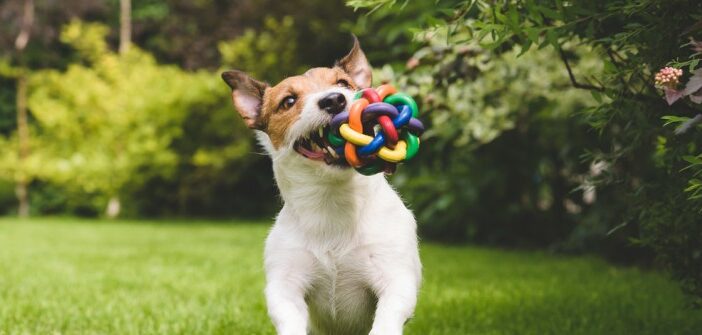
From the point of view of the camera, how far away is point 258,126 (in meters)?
3.69

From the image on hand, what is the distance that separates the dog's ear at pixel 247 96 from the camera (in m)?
3.66

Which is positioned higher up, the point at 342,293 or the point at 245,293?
the point at 342,293

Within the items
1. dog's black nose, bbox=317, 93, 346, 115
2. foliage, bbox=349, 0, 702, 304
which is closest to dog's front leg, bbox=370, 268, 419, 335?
dog's black nose, bbox=317, 93, 346, 115

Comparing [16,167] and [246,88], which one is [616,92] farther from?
[16,167]

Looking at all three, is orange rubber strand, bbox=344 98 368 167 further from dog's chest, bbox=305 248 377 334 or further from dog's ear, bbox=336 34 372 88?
dog's ear, bbox=336 34 372 88

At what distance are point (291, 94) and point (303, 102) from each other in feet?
0.48

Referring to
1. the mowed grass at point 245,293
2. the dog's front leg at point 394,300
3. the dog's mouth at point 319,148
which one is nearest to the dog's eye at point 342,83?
the dog's mouth at point 319,148

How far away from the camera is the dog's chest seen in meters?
3.21

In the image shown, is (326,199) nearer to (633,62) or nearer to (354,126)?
(354,126)

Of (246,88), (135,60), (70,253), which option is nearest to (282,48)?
(135,60)

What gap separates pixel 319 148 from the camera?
319cm

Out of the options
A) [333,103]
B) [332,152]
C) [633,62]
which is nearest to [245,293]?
[332,152]

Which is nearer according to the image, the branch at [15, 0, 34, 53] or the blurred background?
the blurred background

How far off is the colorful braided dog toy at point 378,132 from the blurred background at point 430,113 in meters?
0.48
